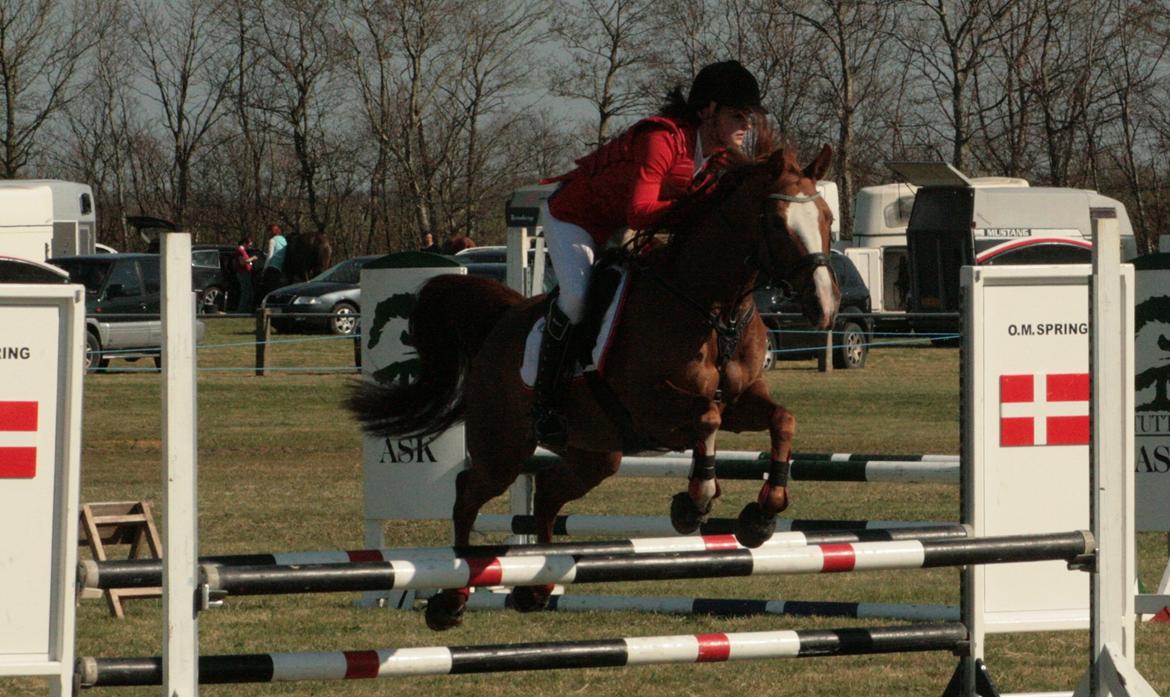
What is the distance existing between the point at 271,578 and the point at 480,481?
74.2 inches

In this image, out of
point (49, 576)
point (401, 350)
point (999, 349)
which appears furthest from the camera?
point (401, 350)

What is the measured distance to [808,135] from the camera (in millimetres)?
32969

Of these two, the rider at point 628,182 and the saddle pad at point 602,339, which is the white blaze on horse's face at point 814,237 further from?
the saddle pad at point 602,339

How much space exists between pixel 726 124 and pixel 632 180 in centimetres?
33

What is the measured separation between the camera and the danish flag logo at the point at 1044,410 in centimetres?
513

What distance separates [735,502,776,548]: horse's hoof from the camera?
4.69m

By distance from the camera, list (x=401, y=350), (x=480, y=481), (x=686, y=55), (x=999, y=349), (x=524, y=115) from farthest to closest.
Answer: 1. (x=524, y=115)
2. (x=686, y=55)
3. (x=401, y=350)
4. (x=480, y=481)
5. (x=999, y=349)

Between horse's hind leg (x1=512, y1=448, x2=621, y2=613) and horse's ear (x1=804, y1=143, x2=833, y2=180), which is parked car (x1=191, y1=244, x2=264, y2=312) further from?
horse's ear (x1=804, y1=143, x2=833, y2=180)

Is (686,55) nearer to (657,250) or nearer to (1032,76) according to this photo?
(1032,76)

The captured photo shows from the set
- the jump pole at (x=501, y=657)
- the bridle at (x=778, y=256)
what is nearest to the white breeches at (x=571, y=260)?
the bridle at (x=778, y=256)

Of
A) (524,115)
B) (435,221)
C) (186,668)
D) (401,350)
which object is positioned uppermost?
(524,115)

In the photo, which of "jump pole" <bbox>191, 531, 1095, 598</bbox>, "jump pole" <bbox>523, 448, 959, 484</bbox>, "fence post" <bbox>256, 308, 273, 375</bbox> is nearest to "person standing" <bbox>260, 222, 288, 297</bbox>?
"fence post" <bbox>256, 308, 273, 375</bbox>

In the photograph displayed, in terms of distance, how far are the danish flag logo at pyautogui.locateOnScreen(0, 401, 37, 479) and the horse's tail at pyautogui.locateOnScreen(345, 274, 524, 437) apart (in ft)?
6.37

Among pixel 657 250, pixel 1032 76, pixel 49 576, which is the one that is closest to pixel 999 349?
pixel 657 250
